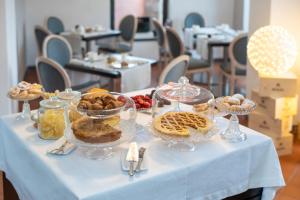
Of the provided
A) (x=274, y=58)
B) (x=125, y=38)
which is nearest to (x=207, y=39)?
(x=125, y=38)

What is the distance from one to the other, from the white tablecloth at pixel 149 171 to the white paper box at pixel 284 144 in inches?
70.3

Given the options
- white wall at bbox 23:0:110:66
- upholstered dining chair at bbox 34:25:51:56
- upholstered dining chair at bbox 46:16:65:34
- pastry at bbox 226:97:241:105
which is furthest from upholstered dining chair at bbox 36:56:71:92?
white wall at bbox 23:0:110:66

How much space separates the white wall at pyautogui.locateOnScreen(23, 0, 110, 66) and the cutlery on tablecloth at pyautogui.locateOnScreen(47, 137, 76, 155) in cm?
571

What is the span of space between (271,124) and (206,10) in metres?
4.75

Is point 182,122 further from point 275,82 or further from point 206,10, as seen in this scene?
point 206,10

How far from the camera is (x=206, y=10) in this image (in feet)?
26.7

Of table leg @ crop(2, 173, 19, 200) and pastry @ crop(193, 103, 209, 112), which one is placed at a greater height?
pastry @ crop(193, 103, 209, 112)

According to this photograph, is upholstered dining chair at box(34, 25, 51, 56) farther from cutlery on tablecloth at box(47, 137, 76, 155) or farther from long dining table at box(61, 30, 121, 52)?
cutlery on tablecloth at box(47, 137, 76, 155)

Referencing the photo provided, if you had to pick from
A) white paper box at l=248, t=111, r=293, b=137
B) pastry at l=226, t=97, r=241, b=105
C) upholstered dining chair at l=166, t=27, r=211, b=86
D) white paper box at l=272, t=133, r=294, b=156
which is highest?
pastry at l=226, t=97, r=241, b=105

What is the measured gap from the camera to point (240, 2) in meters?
8.01

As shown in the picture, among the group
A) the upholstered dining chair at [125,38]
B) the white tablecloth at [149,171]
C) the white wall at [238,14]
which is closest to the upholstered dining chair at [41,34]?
the upholstered dining chair at [125,38]

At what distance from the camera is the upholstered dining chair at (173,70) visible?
3381mm

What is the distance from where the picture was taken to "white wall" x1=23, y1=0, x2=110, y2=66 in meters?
7.21

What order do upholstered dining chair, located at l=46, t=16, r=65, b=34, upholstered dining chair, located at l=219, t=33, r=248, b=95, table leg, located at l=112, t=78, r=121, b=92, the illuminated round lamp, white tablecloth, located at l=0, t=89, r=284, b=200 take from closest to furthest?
white tablecloth, located at l=0, t=89, r=284, b=200
the illuminated round lamp
table leg, located at l=112, t=78, r=121, b=92
upholstered dining chair, located at l=219, t=33, r=248, b=95
upholstered dining chair, located at l=46, t=16, r=65, b=34
